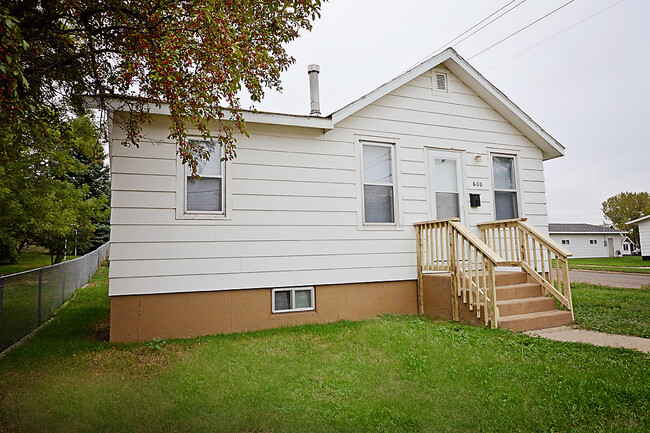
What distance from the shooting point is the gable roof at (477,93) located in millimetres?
7100

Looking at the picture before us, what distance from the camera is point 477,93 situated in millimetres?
8211

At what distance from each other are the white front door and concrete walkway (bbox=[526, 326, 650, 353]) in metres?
2.59

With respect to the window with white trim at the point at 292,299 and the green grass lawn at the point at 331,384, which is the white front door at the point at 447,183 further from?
the window with white trim at the point at 292,299

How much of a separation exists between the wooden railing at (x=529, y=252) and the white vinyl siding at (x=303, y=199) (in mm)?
515

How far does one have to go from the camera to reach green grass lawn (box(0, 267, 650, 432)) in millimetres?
3133

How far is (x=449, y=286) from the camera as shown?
6594 mm

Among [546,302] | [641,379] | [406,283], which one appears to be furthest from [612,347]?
[406,283]

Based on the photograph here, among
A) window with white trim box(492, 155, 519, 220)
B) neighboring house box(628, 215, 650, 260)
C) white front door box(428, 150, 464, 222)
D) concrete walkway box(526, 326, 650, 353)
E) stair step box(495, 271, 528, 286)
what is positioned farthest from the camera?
neighboring house box(628, 215, 650, 260)

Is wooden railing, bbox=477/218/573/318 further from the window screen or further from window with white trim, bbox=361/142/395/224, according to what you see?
the window screen

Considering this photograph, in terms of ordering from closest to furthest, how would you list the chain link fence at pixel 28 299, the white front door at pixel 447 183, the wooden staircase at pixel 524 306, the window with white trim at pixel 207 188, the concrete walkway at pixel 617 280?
the chain link fence at pixel 28 299
the wooden staircase at pixel 524 306
the window with white trim at pixel 207 188
the white front door at pixel 447 183
the concrete walkway at pixel 617 280

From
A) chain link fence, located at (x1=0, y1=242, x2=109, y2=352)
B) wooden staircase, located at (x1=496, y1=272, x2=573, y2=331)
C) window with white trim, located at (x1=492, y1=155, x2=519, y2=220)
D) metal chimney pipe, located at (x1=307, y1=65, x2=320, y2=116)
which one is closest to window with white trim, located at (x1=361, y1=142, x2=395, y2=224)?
metal chimney pipe, located at (x1=307, y1=65, x2=320, y2=116)

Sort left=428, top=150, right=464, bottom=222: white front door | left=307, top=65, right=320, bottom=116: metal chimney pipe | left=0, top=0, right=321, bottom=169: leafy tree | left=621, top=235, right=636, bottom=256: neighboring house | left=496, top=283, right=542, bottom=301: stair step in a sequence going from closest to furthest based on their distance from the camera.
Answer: left=0, top=0, right=321, bottom=169: leafy tree → left=496, top=283, right=542, bottom=301: stair step → left=307, top=65, right=320, bottom=116: metal chimney pipe → left=428, top=150, right=464, bottom=222: white front door → left=621, top=235, right=636, bottom=256: neighboring house

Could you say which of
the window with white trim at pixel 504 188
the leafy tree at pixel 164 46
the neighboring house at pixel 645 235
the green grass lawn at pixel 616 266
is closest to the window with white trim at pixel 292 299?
Result: the leafy tree at pixel 164 46

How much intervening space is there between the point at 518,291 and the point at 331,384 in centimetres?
432
